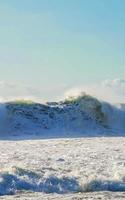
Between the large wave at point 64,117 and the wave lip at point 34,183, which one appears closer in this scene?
the wave lip at point 34,183

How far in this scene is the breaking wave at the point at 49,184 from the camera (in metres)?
10.8

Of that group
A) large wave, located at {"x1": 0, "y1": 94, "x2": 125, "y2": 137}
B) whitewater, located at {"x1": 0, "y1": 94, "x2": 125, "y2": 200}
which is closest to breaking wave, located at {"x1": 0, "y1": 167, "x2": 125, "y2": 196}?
whitewater, located at {"x1": 0, "y1": 94, "x2": 125, "y2": 200}

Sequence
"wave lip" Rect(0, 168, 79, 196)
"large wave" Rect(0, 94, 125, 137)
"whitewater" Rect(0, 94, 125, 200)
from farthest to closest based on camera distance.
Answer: "large wave" Rect(0, 94, 125, 137) < "whitewater" Rect(0, 94, 125, 200) < "wave lip" Rect(0, 168, 79, 196)

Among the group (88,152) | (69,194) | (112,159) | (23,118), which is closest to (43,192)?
(69,194)

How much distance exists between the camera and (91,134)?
23.3 metres

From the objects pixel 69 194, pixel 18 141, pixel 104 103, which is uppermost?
pixel 104 103

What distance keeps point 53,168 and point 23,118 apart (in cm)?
1181

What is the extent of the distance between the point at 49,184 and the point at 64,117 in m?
14.1

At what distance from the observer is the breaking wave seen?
10773mm

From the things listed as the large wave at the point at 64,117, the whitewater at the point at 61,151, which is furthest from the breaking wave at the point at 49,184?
the large wave at the point at 64,117

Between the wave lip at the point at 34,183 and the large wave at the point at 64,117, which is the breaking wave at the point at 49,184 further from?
the large wave at the point at 64,117

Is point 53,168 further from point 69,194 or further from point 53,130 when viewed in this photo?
point 53,130

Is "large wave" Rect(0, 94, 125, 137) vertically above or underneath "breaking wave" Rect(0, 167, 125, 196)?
above

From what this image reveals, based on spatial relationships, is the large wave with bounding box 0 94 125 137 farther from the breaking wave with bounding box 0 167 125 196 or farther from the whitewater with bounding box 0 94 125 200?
the breaking wave with bounding box 0 167 125 196
